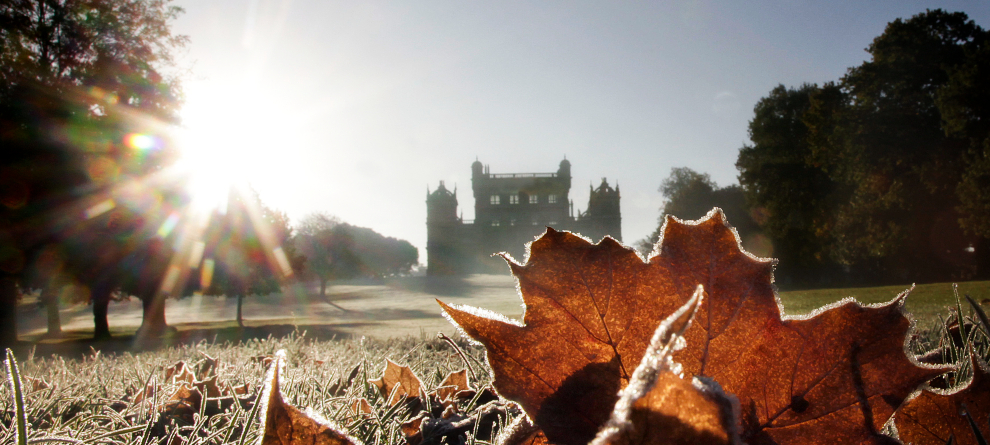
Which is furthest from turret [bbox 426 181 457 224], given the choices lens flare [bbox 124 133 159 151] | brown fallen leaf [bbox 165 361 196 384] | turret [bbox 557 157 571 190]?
brown fallen leaf [bbox 165 361 196 384]

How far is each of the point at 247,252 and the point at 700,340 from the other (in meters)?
25.2

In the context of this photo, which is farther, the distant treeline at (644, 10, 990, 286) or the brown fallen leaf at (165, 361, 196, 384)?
the distant treeline at (644, 10, 990, 286)

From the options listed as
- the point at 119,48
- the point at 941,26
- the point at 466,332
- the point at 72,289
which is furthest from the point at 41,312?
the point at 941,26

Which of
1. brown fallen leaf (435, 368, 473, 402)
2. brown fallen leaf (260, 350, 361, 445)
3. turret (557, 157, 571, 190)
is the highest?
turret (557, 157, 571, 190)

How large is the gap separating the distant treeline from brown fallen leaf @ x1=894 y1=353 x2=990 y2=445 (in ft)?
70.4

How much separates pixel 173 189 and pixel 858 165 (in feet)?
98.4

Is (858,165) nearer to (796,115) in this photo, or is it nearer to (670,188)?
(796,115)

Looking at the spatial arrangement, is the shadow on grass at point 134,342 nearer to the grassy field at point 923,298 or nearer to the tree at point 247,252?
the tree at point 247,252

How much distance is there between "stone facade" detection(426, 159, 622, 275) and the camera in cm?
5450

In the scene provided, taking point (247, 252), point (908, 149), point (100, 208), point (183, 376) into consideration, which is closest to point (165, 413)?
point (183, 376)

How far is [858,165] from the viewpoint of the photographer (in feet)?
79.3

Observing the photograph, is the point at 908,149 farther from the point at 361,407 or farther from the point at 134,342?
the point at 134,342

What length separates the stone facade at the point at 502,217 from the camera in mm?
54500

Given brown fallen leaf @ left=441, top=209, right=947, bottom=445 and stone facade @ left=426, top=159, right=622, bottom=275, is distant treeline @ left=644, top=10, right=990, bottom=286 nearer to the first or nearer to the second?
brown fallen leaf @ left=441, top=209, right=947, bottom=445
